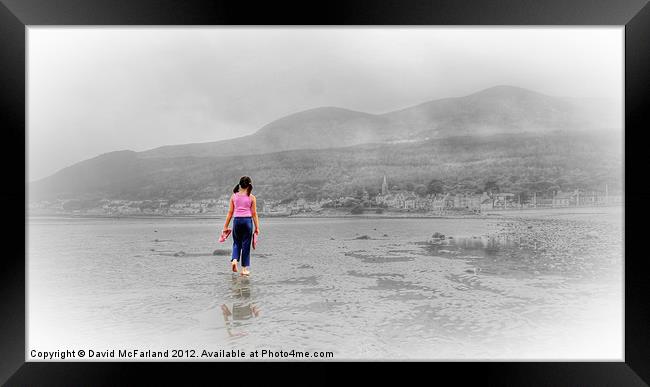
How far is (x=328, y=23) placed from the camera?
3023mm

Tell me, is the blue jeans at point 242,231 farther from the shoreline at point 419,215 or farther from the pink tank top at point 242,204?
the shoreline at point 419,215

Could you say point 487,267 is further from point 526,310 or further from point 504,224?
point 504,224

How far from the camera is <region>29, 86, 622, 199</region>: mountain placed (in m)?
7.82

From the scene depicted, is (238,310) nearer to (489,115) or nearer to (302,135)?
(302,135)

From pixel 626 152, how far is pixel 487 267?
287 cm

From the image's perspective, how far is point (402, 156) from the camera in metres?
A: 13.2

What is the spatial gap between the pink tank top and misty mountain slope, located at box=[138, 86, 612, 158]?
13.4ft

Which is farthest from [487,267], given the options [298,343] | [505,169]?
[505,169]

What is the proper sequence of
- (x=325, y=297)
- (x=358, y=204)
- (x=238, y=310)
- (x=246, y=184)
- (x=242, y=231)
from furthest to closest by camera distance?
(x=358, y=204) → (x=325, y=297) → (x=242, y=231) → (x=246, y=184) → (x=238, y=310)

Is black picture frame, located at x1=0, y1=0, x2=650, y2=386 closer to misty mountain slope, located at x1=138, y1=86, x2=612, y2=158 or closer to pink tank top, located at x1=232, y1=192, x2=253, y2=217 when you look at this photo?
pink tank top, located at x1=232, y1=192, x2=253, y2=217

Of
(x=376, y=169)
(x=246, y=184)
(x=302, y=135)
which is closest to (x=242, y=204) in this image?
(x=246, y=184)

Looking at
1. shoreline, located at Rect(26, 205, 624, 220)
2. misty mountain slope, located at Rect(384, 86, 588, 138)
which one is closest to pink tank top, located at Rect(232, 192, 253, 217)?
shoreline, located at Rect(26, 205, 624, 220)

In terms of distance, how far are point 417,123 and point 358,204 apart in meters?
4.09

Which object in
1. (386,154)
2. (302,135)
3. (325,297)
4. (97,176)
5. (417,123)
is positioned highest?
(417,123)
